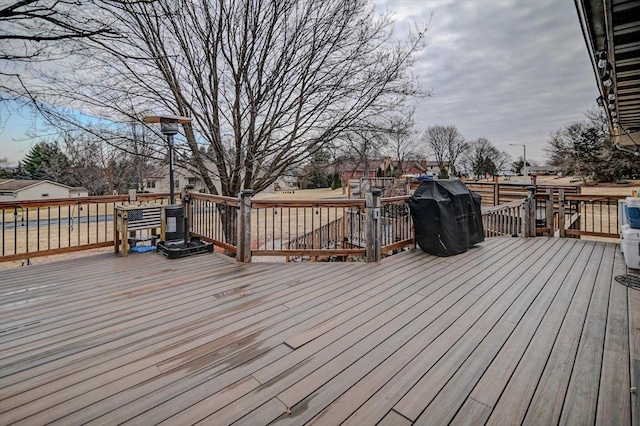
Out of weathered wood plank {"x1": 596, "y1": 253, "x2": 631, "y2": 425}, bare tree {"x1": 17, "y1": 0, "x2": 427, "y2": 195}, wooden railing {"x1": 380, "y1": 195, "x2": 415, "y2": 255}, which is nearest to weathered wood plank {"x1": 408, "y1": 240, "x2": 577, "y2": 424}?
weathered wood plank {"x1": 596, "y1": 253, "x2": 631, "y2": 425}

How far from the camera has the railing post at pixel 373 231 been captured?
4.14 metres

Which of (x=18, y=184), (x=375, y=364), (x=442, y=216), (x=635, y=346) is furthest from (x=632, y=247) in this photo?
(x=18, y=184)

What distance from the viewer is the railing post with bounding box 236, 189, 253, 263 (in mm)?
4105

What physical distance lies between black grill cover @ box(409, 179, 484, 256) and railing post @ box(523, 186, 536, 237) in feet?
6.24

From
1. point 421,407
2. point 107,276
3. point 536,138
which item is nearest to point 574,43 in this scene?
point 421,407

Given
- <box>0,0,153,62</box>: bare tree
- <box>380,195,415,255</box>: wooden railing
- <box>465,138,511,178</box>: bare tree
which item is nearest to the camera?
<box>0,0,153,62</box>: bare tree

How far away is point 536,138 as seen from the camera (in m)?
32.4

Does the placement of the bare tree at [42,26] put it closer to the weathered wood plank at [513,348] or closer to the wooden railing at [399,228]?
the weathered wood plank at [513,348]

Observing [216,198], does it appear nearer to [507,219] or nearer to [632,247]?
[632,247]

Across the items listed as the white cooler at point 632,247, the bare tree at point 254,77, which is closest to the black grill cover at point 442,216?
the white cooler at point 632,247

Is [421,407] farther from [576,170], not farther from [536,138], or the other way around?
[536,138]

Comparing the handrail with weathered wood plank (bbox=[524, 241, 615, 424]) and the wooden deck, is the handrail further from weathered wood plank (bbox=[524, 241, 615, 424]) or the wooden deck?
weathered wood plank (bbox=[524, 241, 615, 424])

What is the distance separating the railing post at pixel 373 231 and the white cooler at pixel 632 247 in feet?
10.2

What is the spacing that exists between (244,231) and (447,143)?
42757 millimetres
